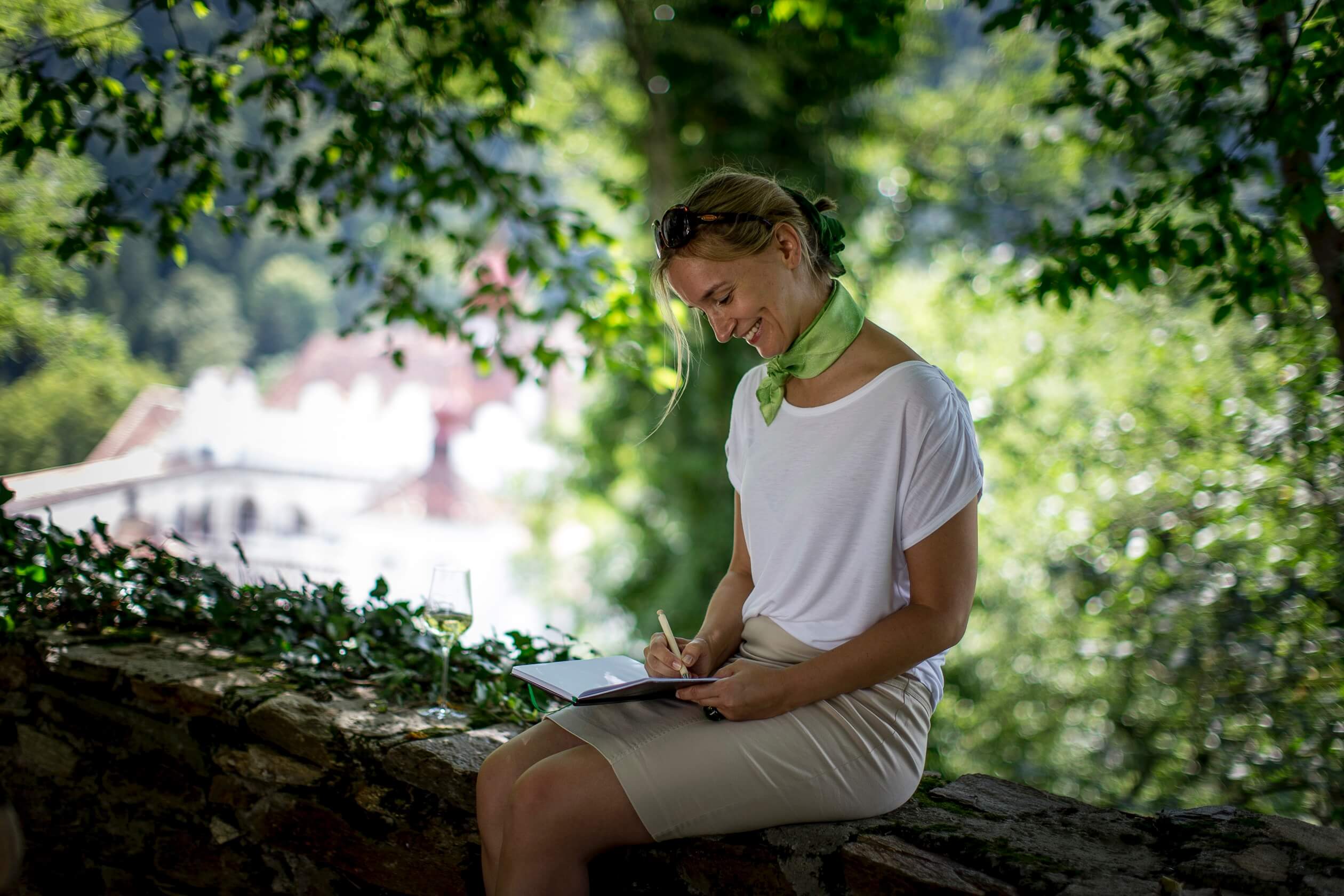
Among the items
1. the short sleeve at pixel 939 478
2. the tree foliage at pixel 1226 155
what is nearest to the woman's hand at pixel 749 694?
the short sleeve at pixel 939 478

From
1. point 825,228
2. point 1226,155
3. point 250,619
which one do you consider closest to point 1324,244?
point 1226,155

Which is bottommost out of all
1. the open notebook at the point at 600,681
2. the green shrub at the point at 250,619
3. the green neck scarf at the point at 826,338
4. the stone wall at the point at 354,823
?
the stone wall at the point at 354,823

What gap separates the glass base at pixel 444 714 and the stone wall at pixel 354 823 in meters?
0.03

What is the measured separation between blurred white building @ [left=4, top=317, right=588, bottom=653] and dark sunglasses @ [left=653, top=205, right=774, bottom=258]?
73 centimetres

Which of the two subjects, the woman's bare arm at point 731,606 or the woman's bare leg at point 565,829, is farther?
the woman's bare arm at point 731,606

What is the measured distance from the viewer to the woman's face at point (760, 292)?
1.41m

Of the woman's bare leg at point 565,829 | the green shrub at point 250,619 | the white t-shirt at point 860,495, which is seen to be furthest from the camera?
the green shrub at point 250,619

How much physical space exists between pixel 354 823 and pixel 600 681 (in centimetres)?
57

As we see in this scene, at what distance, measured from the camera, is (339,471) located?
7703 millimetres

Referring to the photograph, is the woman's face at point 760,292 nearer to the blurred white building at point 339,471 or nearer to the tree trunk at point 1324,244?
the blurred white building at point 339,471

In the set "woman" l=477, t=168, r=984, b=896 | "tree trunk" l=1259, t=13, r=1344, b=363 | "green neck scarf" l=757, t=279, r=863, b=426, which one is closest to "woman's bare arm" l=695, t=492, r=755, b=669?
"woman" l=477, t=168, r=984, b=896

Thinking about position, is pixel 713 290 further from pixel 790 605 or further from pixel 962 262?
pixel 962 262

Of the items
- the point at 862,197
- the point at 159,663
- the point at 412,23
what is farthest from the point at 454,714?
the point at 862,197

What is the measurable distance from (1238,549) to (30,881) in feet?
12.0
